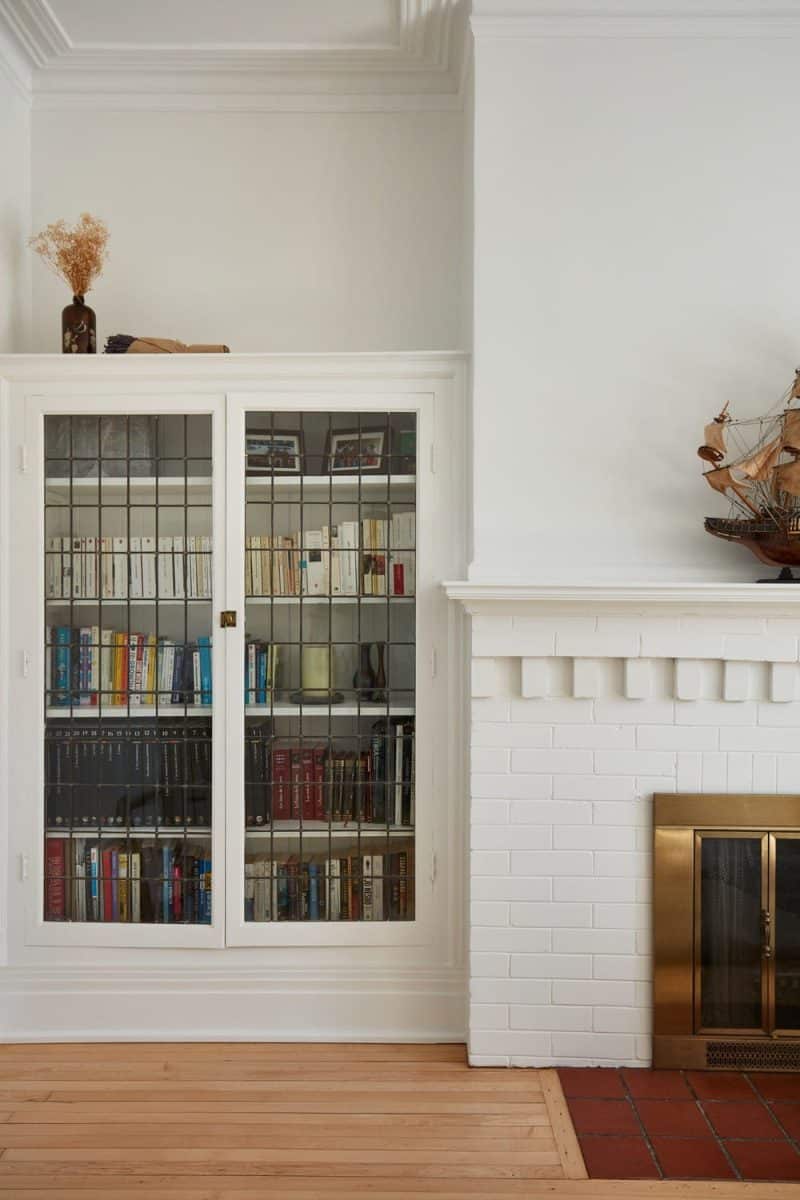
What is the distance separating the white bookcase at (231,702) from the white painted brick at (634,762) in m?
0.41

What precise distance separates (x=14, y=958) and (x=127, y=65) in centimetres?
271

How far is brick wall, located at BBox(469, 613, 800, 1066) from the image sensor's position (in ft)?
7.89

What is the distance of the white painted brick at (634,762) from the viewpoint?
2.43 metres

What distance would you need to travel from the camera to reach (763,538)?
229 centimetres

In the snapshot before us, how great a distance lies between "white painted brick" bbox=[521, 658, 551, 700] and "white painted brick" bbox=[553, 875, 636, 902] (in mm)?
519

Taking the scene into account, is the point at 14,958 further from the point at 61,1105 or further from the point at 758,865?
the point at 758,865

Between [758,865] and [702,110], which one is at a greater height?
[702,110]

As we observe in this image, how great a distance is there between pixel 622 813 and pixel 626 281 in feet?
4.78

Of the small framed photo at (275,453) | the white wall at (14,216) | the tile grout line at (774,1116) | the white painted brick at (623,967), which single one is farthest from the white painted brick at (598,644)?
the white wall at (14,216)

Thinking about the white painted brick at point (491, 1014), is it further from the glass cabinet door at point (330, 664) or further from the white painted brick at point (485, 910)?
the glass cabinet door at point (330, 664)

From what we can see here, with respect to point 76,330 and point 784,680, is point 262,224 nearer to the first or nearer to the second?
point 76,330

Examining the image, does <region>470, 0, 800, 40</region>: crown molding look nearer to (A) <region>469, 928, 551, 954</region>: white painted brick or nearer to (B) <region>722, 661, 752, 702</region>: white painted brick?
(B) <region>722, 661, 752, 702</region>: white painted brick

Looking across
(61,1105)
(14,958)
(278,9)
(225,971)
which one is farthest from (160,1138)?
(278,9)

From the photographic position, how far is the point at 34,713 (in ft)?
8.54
